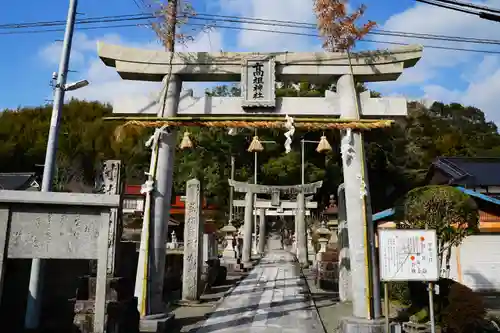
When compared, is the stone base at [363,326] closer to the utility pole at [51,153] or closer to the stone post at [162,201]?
the stone post at [162,201]

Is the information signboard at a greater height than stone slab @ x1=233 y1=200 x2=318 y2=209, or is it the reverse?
stone slab @ x1=233 y1=200 x2=318 y2=209

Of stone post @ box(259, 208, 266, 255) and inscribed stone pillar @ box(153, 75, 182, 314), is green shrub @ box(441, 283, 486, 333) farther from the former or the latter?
stone post @ box(259, 208, 266, 255)

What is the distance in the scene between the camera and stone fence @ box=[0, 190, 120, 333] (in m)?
5.84

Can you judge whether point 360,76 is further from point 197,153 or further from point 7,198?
point 197,153

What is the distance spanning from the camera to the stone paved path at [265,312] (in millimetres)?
8398

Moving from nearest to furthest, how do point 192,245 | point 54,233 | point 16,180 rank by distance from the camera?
point 54,233 < point 192,245 < point 16,180

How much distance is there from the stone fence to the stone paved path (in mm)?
3193

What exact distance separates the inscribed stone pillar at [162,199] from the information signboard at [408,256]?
464 centimetres

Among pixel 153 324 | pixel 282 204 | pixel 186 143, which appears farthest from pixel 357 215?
pixel 282 204

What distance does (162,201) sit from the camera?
8.80m

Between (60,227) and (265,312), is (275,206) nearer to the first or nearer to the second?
(265,312)

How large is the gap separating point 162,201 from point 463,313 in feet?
21.0

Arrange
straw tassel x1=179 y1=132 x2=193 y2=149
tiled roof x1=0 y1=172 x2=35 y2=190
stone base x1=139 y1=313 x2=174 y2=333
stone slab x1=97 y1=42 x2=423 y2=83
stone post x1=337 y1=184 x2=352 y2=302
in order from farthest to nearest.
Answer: tiled roof x1=0 y1=172 x2=35 y2=190, stone post x1=337 y1=184 x2=352 y2=302, straw tassel x1=179 y1=132 x2=193 y2=149, stone slab x1=97 y1=42 x2=423 y2=83, stone base x1=139 y1=313 x2=174 y2=333

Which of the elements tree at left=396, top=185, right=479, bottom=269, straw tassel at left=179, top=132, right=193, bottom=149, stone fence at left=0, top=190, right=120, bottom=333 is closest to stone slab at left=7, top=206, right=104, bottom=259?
stone fence at left=0, top=190, right=120, bottom=333
